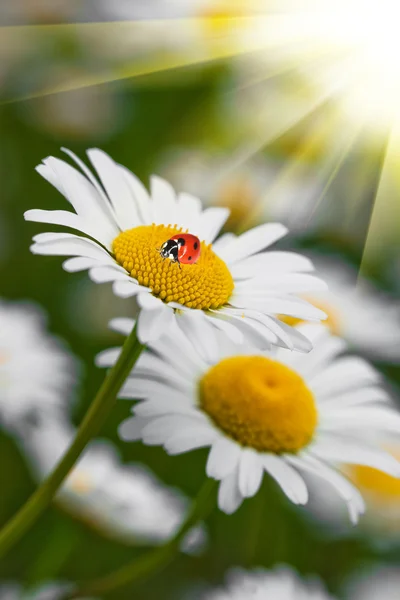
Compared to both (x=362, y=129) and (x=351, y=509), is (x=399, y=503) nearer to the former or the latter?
(x=351, y=509)

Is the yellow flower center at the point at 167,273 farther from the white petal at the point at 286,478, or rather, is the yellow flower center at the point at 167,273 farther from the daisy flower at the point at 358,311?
the daisy flower at the point at 358,311

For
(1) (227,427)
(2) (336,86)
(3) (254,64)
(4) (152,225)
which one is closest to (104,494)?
(1) (227,427)

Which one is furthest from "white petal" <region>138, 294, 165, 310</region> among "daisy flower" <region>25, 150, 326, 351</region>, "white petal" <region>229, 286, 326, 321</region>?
"white petal" <region>229, 286, 326, 321</region>

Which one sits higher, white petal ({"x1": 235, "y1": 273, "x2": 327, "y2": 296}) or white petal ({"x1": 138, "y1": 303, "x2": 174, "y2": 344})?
white petal ({"x1": 138, "y1": 303, "x2": 174, "y2": 344})

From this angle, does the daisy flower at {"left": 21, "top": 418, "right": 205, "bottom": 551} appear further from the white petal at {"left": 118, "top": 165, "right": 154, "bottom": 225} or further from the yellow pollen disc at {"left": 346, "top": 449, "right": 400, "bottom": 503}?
the white petal at {"left": 118, "top": 165, "right": 154, "bottom": 225}

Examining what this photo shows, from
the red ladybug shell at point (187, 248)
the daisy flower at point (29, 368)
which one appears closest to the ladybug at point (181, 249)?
the red ladybug shell at point (187, 248)

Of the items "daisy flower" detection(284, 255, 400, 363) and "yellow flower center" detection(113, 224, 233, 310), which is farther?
"daisy flower" detection(284, 255, 400, 363)

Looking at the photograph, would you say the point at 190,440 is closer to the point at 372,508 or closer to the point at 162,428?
the point at 162,428
